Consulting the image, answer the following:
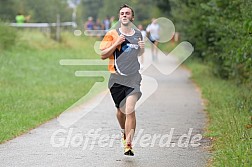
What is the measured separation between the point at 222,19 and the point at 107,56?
26.9ft

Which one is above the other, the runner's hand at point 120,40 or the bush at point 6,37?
the runner's hand at point 120,40

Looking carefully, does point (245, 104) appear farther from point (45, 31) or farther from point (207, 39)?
point (45, 31)

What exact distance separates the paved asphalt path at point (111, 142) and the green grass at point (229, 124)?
0.81ft

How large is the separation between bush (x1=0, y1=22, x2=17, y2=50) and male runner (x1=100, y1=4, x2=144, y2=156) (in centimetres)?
2153

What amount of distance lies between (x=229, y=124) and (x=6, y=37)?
71.1 ft

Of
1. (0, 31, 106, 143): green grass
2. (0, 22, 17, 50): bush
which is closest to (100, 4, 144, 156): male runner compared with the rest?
(0, 31, 106, 143): green grass

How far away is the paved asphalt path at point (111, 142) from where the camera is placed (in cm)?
907

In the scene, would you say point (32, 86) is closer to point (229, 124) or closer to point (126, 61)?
point (229, 124)

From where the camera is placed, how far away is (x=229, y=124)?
448 inches

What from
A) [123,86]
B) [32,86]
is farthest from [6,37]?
[123,86]

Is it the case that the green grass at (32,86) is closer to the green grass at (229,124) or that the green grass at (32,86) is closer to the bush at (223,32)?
the green grass at (229,124)

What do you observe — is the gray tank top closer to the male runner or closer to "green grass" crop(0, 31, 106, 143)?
the male runner

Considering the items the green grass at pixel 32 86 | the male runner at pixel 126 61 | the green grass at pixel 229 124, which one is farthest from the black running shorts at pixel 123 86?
the green grass at pixel 32 86

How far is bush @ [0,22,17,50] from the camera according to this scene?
31094 millimetres
